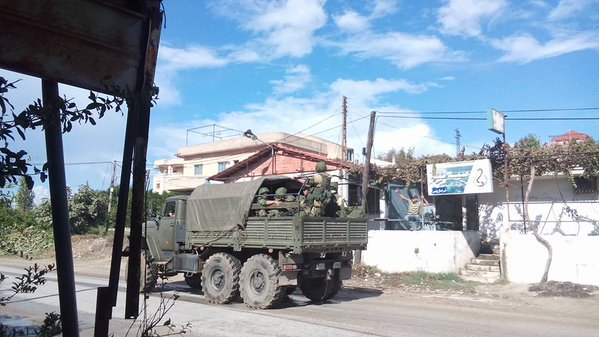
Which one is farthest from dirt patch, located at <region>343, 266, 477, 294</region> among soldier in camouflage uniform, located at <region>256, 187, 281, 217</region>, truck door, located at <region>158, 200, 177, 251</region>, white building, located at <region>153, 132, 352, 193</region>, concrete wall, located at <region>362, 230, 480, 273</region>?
white building, located at <region>153, 132, 352, 193</region>

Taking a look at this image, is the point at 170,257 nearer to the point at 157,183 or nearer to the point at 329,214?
the point at 329,214

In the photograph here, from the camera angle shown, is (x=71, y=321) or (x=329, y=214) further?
(x=329, y=214)

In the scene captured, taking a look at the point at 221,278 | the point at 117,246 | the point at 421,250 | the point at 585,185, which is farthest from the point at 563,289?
the point at 117,246

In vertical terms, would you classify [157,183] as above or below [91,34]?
above

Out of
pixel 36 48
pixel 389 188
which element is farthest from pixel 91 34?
pixel 389 188

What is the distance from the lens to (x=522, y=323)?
9547mm

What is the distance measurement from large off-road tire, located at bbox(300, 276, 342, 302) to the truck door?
3796 mm

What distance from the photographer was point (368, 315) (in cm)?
999

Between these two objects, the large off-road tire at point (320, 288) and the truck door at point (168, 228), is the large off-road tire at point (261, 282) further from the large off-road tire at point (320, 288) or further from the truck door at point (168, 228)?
the truck door at point (168, 228)

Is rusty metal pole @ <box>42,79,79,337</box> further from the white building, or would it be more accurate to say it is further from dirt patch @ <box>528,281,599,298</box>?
the white building

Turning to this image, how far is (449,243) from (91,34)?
1605 centimetres

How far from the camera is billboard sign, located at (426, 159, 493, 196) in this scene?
17.8 meters

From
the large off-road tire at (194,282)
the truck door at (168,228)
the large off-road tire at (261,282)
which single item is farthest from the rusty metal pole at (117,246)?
the large off-road tire at (194,282)

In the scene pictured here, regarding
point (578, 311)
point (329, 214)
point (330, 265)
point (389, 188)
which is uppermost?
point (389, 188)
